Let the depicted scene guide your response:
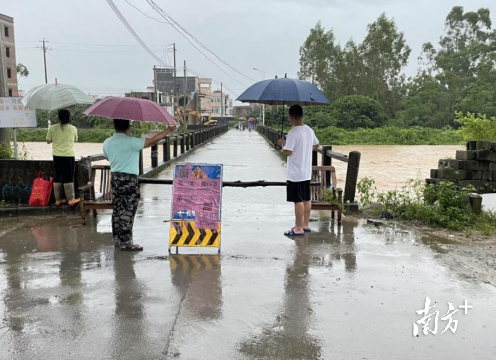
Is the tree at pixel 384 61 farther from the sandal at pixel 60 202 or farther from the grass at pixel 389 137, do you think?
the sandal at pixel 60 202

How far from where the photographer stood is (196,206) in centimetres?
549

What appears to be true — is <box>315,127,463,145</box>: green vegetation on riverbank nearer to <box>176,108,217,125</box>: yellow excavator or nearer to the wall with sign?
<box>176,108,217,125</box>: yellow excavator

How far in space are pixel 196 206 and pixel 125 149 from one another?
1021 mm

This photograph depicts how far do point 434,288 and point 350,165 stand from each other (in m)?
3.59

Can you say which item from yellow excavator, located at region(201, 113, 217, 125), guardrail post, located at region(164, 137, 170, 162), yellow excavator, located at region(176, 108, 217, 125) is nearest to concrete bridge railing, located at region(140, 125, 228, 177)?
guardrail post, located at region(164, 137, 170, 162)

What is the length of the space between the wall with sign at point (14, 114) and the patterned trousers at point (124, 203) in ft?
11.6

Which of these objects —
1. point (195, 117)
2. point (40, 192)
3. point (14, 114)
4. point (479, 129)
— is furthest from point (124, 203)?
point (195, 117)

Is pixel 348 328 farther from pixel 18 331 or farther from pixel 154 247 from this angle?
pixel 154 247

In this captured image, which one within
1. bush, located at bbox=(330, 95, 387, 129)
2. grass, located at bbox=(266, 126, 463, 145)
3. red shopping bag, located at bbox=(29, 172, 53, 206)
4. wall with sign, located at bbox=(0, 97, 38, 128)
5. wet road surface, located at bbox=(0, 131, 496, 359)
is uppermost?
bush, located at bbox=(330, 95, 387, 129)

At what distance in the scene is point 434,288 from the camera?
14.3 feet

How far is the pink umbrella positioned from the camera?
16.2 ft

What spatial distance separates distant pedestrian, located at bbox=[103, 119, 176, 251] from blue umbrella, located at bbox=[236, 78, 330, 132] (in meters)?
1.34

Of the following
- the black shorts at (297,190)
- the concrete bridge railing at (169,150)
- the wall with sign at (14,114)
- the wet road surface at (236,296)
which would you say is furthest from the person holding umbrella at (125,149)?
the concrete bridge railing at (169,150)

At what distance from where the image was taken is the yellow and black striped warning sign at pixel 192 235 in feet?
17.7
